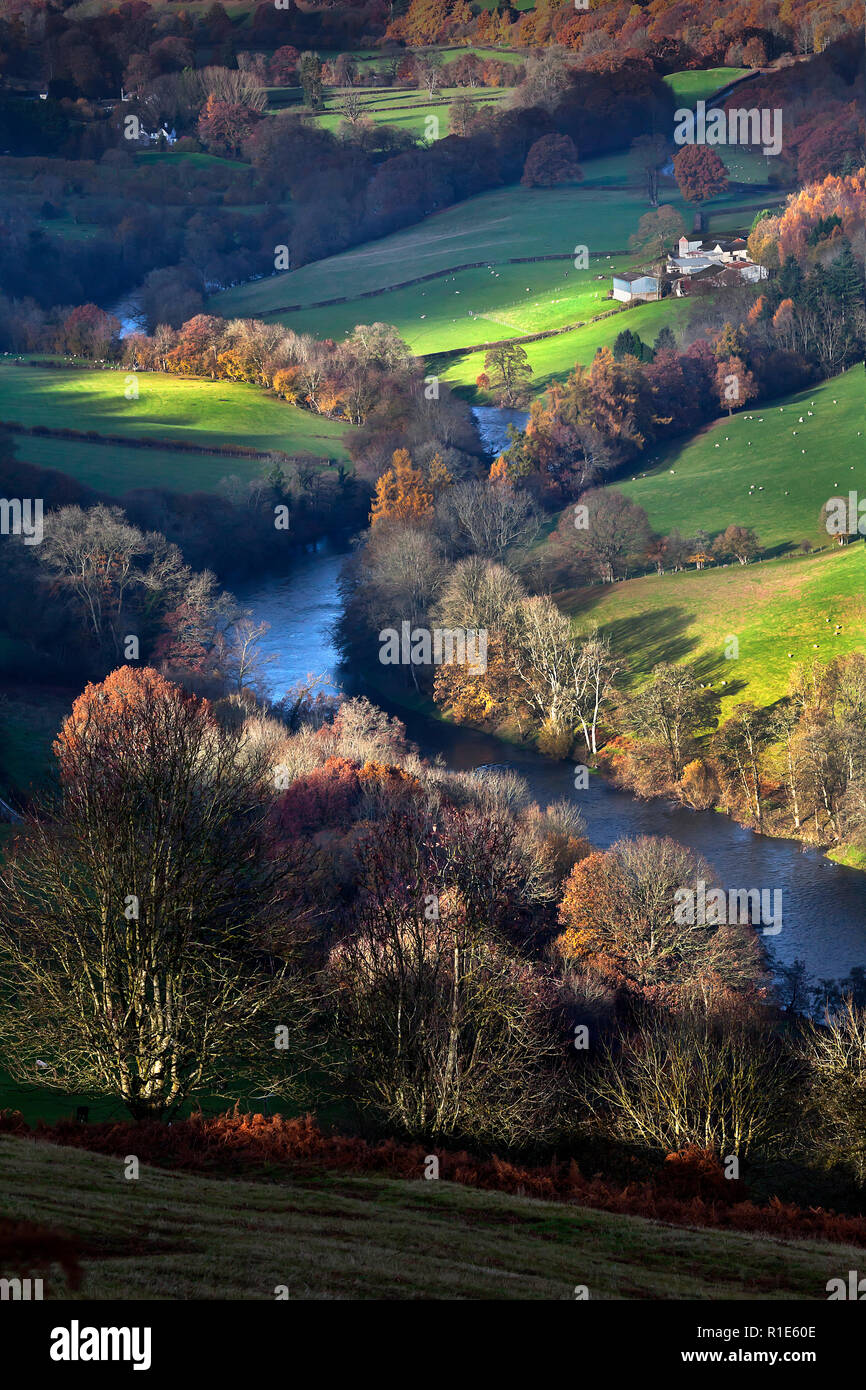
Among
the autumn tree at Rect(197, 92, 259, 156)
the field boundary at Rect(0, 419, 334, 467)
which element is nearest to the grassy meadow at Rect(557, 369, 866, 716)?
the field boundary at Rect(0, 419, 334, 467)

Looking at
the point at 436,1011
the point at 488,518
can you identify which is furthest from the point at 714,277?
the point at 436,1011

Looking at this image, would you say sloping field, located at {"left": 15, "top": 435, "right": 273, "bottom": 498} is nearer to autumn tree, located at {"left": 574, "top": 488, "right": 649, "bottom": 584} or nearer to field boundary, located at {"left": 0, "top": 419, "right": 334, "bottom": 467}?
field boundary, located at {"left": 0, "top": 419, "right": 334, "bottom": 467}

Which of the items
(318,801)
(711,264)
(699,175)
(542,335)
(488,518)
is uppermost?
(699,175)

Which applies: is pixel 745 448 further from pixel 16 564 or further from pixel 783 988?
pixel 783 988

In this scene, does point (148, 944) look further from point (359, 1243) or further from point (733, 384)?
point (733, 384)
